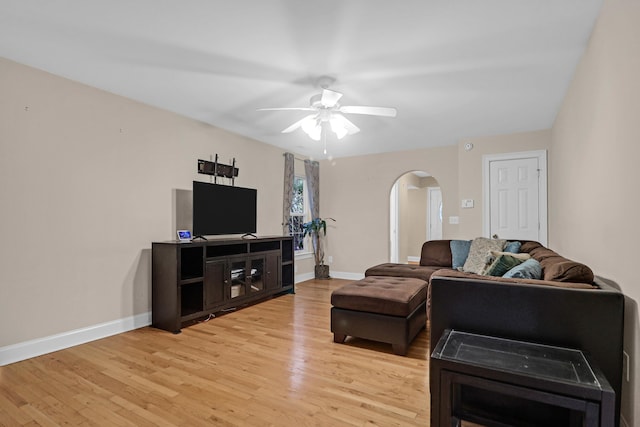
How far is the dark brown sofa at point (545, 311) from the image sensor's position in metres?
1.61

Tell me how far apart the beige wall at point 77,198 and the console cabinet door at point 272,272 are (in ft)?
4.55

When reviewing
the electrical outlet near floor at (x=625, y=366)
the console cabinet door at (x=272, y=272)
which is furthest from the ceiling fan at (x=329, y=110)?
the electrical outlet near floor at (x=625, y=366)

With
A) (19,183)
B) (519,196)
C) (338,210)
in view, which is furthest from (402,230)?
(19,183)

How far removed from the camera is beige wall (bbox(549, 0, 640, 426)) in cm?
156

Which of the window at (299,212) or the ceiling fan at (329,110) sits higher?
the ceiling fan at (329,110)

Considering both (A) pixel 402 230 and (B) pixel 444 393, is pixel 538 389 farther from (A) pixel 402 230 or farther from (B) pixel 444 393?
(A) pixel 402 230

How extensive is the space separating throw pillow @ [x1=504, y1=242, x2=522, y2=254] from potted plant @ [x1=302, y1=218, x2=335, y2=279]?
10.8 feet

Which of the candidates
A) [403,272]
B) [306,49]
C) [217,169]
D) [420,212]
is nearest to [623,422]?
[403,272]

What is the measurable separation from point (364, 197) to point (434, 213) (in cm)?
374

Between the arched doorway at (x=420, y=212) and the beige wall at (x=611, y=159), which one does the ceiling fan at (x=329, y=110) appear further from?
the arched doorway at (x=420, y=212)

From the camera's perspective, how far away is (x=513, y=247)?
12.5 ft

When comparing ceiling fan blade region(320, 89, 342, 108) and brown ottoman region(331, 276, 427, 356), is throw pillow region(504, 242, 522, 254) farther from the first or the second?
ceiling fan blade region(320, 89, 342, 108)

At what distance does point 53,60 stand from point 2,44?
0.31 m

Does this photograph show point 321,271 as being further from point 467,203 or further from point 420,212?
point 420,212
